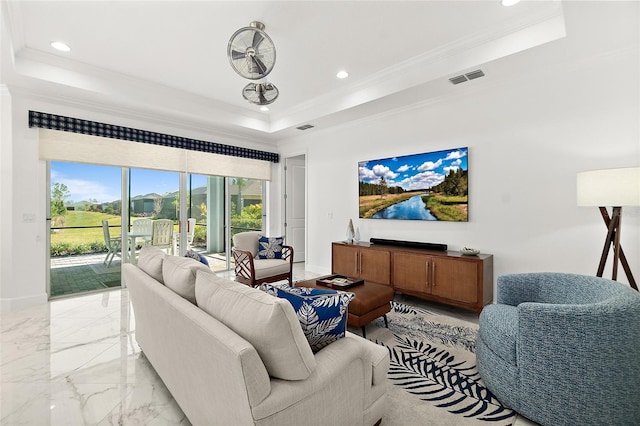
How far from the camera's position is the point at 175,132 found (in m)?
4.84

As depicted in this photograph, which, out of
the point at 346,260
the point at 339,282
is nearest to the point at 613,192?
the point at 339,282

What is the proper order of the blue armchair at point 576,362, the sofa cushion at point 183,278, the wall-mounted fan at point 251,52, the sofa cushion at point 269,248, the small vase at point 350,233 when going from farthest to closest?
1. the small vase at point 350,233
2. the sofa cushion at point 269,248
3. the wall-mounted fan at point 251,52
4. the sofa cushion at point 183,278
5. the blue armchair at point 576,362

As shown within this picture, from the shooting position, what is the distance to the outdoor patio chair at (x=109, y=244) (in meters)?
4.39

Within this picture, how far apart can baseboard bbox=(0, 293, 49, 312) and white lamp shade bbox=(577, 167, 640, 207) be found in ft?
19.4

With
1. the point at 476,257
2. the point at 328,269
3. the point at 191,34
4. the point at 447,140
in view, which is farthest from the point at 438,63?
the point at 328,269

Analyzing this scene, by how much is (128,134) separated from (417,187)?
417cm

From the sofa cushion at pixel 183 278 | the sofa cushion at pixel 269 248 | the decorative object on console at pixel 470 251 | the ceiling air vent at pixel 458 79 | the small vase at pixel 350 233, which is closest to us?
the sofa cushion at pixel 183 278

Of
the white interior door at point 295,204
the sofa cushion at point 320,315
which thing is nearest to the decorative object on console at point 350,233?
the white interior door at point 295,204

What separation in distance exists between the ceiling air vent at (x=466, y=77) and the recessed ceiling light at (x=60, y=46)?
4.12m

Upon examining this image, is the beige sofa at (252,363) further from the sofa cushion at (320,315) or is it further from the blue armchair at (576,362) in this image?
the blue armchair at (576,362)

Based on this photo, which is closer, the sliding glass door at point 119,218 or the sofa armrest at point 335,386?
the sofa armrest at point 335,386

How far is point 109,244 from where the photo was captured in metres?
4.44

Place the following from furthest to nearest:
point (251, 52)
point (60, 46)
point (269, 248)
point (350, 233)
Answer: point (350, 233) < point (269, 248) < point (60, 46) < point (251, 52)

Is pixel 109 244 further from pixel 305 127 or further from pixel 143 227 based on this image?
pixel 305 127
